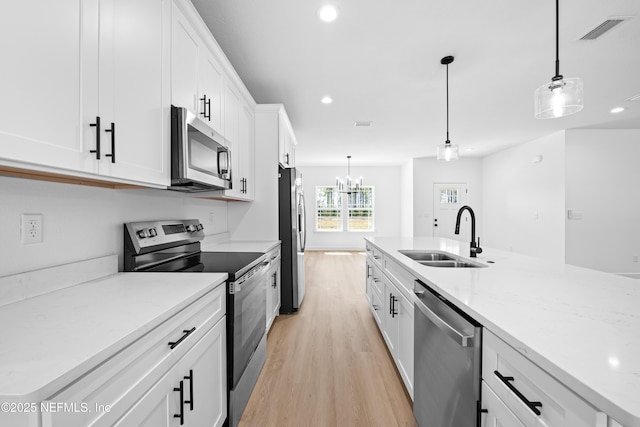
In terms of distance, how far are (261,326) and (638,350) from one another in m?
1.99

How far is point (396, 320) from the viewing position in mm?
2021

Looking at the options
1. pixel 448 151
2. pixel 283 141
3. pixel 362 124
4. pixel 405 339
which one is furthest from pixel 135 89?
pixel 362 124

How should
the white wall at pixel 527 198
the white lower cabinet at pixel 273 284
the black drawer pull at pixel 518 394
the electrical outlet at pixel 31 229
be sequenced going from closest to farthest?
1. the black drawer pull at pixel 518 394
2. the electrical outlet at pixel 31 229
3. the white lower cabinet at pixel 273 284
4. the white wall at pixel 527 198

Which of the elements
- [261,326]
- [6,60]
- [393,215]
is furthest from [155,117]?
[393,215]

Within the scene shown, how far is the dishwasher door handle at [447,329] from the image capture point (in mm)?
973

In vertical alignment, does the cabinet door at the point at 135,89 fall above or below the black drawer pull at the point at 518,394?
above

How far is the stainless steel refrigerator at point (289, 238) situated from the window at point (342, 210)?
17.4ft

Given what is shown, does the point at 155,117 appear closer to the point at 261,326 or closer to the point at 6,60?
the point at 6,60

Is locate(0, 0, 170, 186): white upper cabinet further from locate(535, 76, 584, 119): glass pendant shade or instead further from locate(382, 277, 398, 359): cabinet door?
locate(535, 76, 584, 119): glass pendant shade

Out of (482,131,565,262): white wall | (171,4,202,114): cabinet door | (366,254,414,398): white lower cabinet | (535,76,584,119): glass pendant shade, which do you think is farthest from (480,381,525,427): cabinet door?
(482,131,565,262): white wall

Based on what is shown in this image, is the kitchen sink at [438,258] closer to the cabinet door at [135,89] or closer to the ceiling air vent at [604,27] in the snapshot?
the cabinet door at [135,89]

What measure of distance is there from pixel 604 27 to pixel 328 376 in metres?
3.48

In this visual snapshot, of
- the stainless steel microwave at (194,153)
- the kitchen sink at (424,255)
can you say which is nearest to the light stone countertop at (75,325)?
the stainless steel microwave at (194,153)

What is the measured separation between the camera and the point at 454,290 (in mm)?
1178
